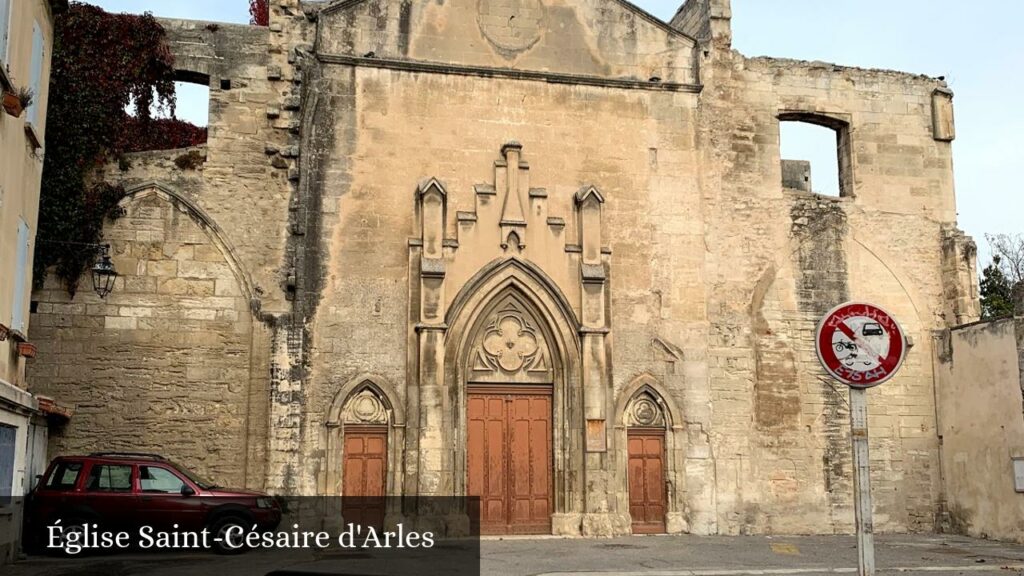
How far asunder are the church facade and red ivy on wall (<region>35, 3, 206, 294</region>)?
0.37 m

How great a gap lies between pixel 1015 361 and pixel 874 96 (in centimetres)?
566

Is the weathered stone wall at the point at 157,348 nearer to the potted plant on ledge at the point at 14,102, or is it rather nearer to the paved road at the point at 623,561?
the paved road at the point at 623,561

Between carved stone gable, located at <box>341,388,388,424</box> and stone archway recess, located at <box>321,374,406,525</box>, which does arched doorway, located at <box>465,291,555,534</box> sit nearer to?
stone archway recess, located at <box>321,374,406,525</box>

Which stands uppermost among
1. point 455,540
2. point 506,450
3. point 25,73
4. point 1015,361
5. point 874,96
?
point 874,96

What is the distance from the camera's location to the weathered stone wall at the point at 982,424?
1716 centimetres

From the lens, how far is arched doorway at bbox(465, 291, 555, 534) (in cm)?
1698

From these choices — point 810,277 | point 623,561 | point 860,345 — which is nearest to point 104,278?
point 623,561

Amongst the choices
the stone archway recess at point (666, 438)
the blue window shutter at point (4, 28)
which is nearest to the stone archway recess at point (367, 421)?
the stone archway recess at point (666, 438)

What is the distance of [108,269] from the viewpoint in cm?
1482

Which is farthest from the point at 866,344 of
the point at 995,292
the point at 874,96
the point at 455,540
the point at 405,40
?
the point at 995,292

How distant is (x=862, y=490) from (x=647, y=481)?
1066 centimetres

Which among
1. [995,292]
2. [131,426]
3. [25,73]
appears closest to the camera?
[25,73]

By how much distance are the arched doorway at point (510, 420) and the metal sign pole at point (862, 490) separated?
10199 mm

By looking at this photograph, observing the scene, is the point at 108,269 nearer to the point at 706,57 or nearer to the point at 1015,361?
the point at 706,57
